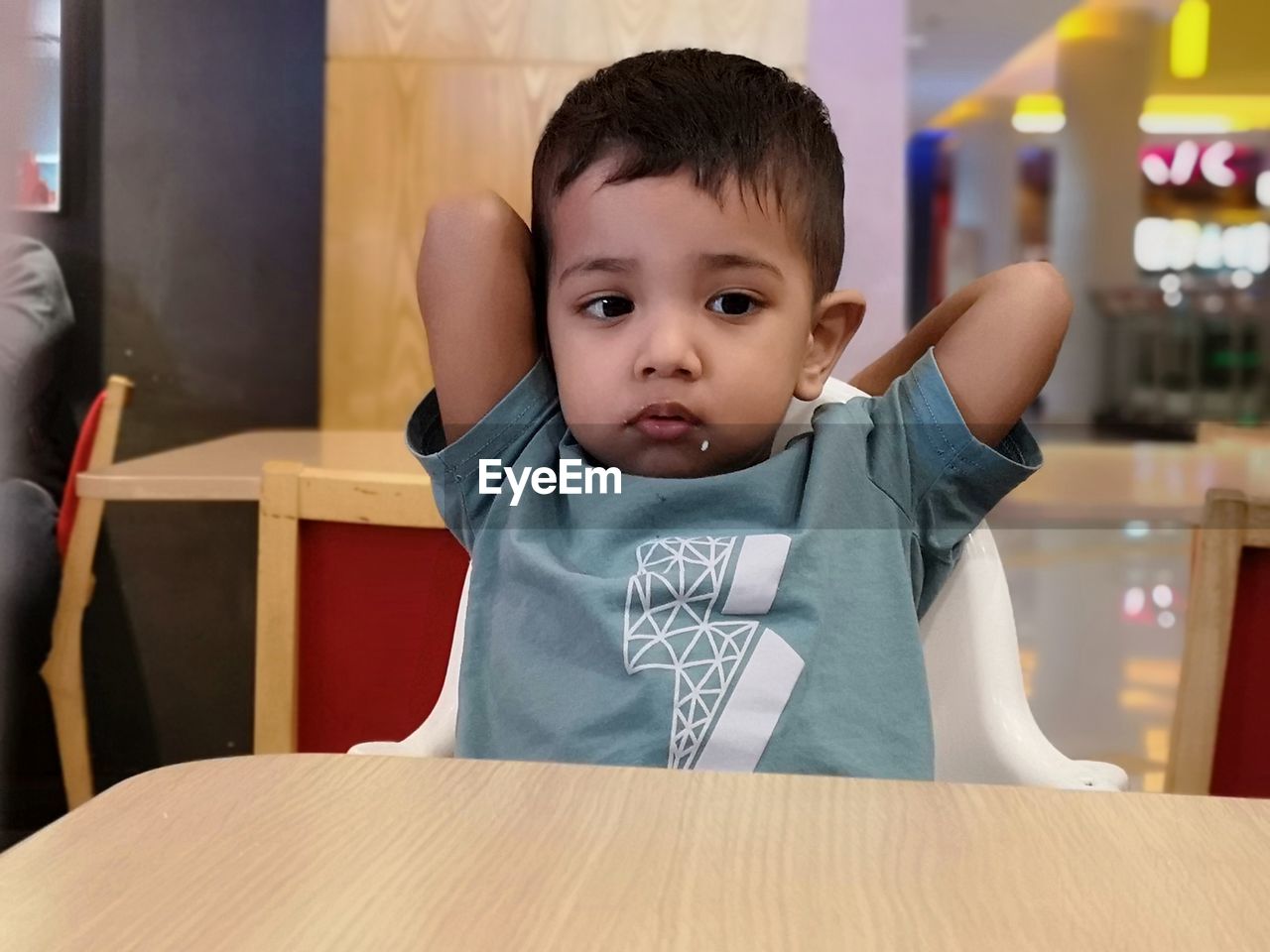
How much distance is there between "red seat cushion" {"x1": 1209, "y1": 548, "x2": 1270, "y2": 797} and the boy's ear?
0.39 metres

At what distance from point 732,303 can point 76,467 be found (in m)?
0.47

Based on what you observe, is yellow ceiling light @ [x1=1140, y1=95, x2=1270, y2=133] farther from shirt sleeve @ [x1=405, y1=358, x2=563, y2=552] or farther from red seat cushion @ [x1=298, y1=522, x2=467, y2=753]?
red seat cushion @ [x1=298, y1=522, x2=467, y2=753]

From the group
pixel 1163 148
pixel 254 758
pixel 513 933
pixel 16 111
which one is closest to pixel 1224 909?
pixel 513 933

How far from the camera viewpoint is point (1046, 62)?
0.79 metres

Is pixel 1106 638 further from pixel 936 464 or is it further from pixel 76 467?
pixel 76 467

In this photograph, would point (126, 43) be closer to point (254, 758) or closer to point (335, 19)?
point (335, 19)

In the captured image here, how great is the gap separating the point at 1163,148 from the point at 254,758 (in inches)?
26.4

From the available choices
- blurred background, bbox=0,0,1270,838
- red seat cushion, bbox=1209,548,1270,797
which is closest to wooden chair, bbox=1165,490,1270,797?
red seat cushion, bbox=1209,548,1270,797

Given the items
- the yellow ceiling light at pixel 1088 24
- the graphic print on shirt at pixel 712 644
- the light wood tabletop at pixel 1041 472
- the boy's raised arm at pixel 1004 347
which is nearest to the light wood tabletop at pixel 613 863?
the graphic print on shirt at pixel 712 644

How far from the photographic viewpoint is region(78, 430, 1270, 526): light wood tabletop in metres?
0.82

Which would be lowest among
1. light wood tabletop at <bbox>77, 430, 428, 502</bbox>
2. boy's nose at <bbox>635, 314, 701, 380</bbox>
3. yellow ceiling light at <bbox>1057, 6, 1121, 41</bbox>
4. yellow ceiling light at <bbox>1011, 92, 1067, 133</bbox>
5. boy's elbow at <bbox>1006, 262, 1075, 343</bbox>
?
light wood tabletop at <bbox>77, 430, 428, 502</bbox>

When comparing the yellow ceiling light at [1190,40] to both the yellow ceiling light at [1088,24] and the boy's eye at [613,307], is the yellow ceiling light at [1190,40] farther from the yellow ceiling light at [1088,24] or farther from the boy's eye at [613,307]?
the boy's eye at [613,307]

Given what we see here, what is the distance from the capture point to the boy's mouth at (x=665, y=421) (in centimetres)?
68

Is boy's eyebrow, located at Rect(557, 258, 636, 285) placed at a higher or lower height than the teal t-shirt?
higher
